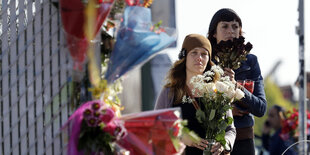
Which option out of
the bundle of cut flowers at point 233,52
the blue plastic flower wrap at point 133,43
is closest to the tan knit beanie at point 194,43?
the bundle of cut flowers at point 233,52

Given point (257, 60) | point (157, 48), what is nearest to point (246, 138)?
point (257, 60)

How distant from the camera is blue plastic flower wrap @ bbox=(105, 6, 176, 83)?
3520mm

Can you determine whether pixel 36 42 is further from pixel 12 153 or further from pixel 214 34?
pixel 214 34

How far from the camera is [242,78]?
4922mm

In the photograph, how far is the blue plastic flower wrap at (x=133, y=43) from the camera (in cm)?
352

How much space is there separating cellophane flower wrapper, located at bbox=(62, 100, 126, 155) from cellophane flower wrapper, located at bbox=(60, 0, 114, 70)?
11.0 inches

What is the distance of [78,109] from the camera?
3412 mm

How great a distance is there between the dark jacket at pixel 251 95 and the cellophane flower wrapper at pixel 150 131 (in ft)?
4.12

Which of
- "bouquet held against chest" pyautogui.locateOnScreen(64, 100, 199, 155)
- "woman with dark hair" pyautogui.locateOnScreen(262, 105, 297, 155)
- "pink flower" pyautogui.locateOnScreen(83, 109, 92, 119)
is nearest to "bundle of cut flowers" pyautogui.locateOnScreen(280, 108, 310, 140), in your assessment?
"woman with dark hair" pyautogui.locateOnScreen(262, 105, 297, 155)

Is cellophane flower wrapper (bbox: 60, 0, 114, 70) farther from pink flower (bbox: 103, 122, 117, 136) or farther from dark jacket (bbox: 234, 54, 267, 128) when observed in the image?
dark jacket (bbox: 234, 54, 267, 128)

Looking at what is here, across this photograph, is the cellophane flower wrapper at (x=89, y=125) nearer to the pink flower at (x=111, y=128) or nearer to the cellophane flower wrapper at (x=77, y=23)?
the pink flower at (x=111, y=128)

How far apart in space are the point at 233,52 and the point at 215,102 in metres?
0.64

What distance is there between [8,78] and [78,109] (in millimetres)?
531

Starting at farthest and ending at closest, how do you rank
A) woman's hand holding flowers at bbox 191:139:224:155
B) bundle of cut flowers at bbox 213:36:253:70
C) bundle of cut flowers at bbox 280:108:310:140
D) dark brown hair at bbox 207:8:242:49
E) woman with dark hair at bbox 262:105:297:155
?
woman with dark hair at bbox 262:105:297:155, bundle of cut flowers at bbox 280:108:310:140, dark brown hair at bbox 207:8:242:49, bundle of cut flowers at bbox 213:36:253:70, woman's hand holding flowers at bbox 191:139:224:155
